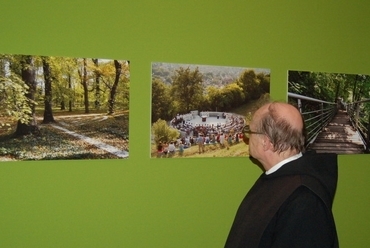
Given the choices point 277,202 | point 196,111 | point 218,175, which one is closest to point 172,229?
point 218,175

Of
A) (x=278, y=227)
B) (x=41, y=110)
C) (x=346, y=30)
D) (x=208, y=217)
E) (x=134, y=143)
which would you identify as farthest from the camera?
(x=346, y=30)

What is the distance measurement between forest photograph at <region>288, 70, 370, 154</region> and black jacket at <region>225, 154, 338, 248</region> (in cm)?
90

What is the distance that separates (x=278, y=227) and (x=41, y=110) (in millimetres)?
1171

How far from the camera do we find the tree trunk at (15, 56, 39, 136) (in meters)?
1.82

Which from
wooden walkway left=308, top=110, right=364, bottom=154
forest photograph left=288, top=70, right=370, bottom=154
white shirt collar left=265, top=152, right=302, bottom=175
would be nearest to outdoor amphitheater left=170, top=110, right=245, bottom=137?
forest photograph left=288, top=70, right=370, bottom=154

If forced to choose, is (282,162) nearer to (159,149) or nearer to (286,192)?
(286,192)

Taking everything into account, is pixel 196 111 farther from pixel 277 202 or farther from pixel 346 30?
pixel 346 30

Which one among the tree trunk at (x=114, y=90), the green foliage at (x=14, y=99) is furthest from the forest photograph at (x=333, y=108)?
the green foliage at (x=14, y=99)

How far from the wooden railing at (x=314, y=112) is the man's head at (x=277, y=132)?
0.89m

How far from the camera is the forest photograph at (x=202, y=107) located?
81.3 inches

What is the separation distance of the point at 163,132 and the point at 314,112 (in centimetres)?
95

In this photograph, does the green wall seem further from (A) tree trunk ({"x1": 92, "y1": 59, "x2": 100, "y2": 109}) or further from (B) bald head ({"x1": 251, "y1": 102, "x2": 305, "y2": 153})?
(B) bald head ({"x1": 251, "y1": 102, "x2": 305, "y2": 153})

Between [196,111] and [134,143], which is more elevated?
[196,111]

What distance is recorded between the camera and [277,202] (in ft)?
4.55
